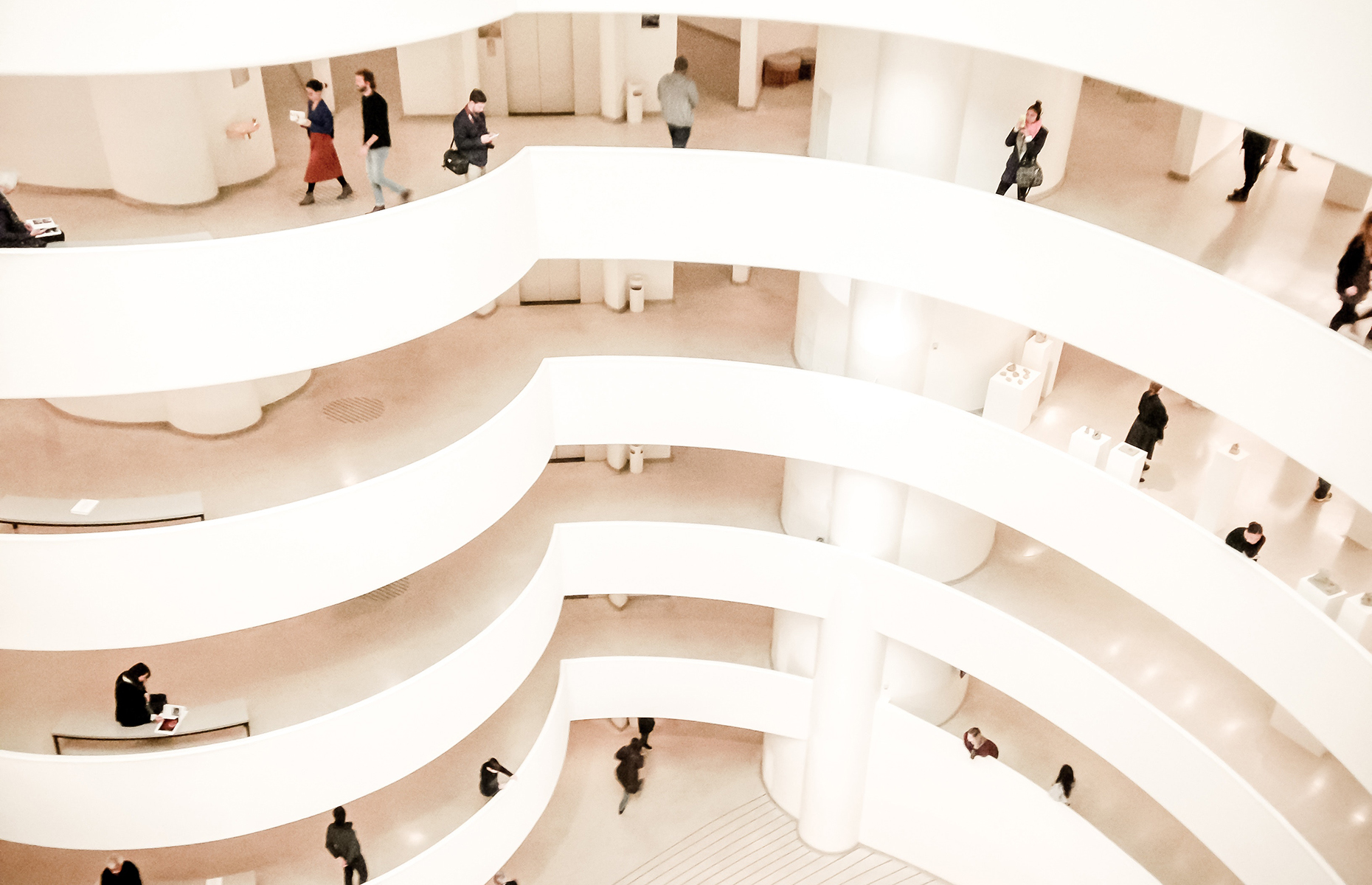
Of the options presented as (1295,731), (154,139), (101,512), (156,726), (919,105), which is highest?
(919,105)

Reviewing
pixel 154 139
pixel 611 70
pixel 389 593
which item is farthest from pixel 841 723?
pixel 154 139

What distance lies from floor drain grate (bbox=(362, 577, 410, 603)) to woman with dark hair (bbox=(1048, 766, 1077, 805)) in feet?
34.7

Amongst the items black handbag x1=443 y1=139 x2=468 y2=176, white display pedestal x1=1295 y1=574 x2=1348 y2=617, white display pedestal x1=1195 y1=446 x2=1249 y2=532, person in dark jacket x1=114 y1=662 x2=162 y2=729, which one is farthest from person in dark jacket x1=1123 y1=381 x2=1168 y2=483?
person in dark jacket x1=114 y1=662 x2=162 y2=729

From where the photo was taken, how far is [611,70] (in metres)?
17.8

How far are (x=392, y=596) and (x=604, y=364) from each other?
4.93 meters

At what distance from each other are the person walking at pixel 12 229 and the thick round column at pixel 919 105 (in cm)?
1032

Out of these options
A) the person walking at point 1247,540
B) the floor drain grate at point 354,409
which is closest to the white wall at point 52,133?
the floor drain grate at point 354,409

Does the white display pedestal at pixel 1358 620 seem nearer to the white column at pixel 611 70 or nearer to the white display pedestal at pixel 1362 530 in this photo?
the white display pedestal at pixel 1362 530

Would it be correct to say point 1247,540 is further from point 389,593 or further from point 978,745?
point 389,593

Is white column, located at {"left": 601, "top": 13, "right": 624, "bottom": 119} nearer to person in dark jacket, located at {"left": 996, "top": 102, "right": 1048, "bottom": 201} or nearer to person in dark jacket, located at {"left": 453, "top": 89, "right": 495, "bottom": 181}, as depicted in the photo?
person in dark jacket, located at {"left": 453, "top": 89, "right": 495, "bottom": 181}

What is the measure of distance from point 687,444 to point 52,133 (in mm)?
9872

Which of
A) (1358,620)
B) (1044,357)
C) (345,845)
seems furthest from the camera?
(1044,357)

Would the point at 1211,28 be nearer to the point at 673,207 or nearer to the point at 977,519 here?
the point at 673,207

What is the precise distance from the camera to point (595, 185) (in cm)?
1544
